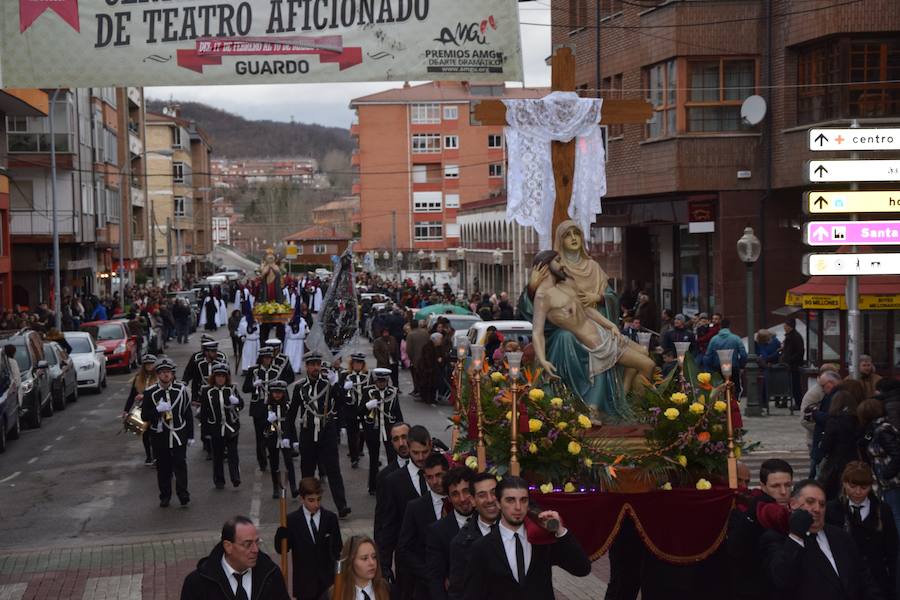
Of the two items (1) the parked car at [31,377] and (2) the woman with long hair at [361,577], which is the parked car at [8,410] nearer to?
(1) the parked car at [31,377]

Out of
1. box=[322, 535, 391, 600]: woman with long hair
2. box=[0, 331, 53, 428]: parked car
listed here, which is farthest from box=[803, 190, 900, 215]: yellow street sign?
box=[0, 331, 53, 428]: parked car

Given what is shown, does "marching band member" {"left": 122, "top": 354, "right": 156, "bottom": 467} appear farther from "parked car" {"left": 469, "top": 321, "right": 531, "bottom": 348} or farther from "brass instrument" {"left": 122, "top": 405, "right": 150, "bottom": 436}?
"parked car" {"left": 469, "top": 321, "right": 531, "bottom": 348}

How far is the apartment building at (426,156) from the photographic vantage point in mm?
99000

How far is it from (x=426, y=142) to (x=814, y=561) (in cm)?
9356

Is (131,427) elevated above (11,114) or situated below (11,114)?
below

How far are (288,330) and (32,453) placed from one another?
12.8 m

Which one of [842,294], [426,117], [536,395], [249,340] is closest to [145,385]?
[536,395]

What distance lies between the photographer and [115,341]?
36.6m

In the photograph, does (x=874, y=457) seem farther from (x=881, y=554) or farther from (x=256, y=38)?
(x=256, y=38)

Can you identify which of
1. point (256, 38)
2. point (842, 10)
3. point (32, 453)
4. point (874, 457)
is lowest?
point (32, 453)

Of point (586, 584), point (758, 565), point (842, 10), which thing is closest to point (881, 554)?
point (758, 565)

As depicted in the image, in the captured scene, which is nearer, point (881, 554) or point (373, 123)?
point (881, 554)

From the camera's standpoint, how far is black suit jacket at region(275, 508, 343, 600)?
9344 mm

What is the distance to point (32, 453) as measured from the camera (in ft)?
71.6
